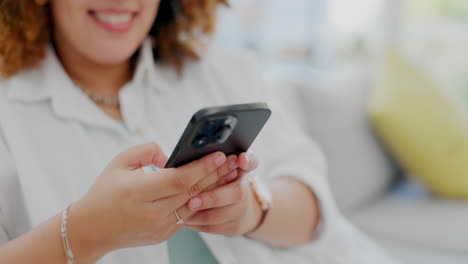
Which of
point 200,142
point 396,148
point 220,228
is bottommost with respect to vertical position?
point 396,148

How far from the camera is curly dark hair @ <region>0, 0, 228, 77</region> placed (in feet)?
3.17

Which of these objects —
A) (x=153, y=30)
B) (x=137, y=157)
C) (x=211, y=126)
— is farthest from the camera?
(x=153, y=30)

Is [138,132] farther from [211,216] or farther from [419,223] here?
[419,223]

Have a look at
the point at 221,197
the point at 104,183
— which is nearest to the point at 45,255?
the point at 104,183

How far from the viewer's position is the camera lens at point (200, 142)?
23.4 inches

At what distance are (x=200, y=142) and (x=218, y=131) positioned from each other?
0.08 ft

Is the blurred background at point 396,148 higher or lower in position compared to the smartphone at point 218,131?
lower

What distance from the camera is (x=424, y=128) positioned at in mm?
1686

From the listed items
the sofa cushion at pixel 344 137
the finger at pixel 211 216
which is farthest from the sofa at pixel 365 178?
the finger at pixel 211 216

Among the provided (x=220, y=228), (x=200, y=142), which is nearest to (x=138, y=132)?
(x=220, y=228)

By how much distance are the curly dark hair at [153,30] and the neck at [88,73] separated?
2.0 inches

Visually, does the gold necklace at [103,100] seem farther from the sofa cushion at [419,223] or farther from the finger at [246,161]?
the sofa cushion at [419,223]

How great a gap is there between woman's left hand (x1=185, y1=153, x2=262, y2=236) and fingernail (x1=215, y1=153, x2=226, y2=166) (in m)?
0.04

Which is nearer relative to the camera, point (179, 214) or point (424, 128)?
point (179, 214)
